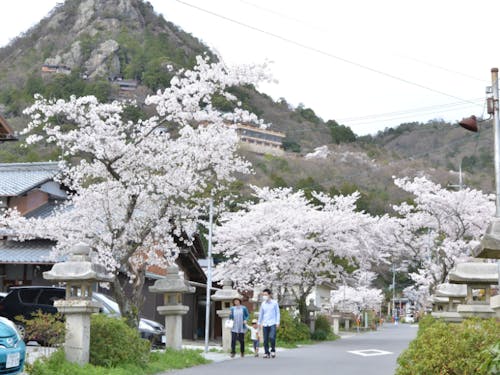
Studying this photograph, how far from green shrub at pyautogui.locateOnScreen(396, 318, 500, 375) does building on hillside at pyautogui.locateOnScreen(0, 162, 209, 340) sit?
1679 centimetres

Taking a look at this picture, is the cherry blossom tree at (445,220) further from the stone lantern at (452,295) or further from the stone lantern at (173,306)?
the stone lantern at (173,306)

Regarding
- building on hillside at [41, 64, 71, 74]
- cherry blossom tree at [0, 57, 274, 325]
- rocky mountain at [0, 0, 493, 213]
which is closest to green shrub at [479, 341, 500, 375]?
cherry blossom tree at [0, 57, 274, 325]

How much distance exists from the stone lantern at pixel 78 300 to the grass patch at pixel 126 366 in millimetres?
229

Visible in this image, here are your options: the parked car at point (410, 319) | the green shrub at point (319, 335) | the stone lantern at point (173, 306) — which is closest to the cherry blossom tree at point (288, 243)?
the green shrub at point (319, 335)

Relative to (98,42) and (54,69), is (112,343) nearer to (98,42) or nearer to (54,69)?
(54,69)

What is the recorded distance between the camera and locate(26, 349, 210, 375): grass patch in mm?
10553

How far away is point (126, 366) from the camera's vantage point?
40.4ft

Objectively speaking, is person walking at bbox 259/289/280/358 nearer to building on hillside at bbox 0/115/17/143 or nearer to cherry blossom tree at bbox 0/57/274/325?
cherry blossom tree at bbox 0/57/274/325

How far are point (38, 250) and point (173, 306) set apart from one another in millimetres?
10651

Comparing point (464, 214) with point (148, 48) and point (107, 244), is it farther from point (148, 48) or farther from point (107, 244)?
point (148, 48)

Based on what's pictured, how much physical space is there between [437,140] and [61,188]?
9562 cm

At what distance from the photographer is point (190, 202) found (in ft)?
60.6

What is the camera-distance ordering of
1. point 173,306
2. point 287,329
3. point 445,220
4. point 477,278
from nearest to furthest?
point 477,278 → point 173,306 → point 287,329 → point 445,220

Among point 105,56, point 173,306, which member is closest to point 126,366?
point 173,306
